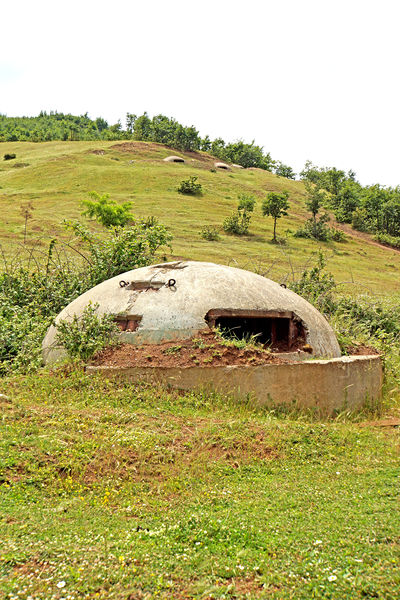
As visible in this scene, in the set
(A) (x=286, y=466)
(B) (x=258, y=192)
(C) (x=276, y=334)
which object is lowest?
(A) (x=286, y=466)

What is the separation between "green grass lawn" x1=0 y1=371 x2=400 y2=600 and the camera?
11.3ft

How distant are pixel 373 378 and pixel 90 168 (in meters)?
45.9

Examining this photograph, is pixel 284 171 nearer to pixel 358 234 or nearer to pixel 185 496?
pixel 358 234

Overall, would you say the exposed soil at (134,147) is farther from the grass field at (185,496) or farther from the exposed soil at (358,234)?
the grass field at (185,496)

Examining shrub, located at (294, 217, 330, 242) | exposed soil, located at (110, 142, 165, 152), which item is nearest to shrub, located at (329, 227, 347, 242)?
shrub, located at (294, 217, 330, 242)

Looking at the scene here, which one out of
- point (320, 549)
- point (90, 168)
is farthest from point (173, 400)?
point (90, 168)

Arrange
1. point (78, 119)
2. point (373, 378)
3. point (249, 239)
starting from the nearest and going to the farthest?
point (373, 378) < point (249, 239) < point (78, 119)

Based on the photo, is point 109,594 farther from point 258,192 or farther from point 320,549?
point 258,192

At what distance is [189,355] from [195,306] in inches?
31.4

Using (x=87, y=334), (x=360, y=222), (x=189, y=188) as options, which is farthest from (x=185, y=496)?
(x=360, y=222)

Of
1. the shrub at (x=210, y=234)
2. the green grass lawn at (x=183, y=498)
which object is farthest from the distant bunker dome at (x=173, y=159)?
the green grass lawn at (x=183, y=498)

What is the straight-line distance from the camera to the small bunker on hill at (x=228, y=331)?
6906mm

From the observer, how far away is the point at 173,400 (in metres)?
6.70

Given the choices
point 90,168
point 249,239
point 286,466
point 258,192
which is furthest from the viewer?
point 258,192
